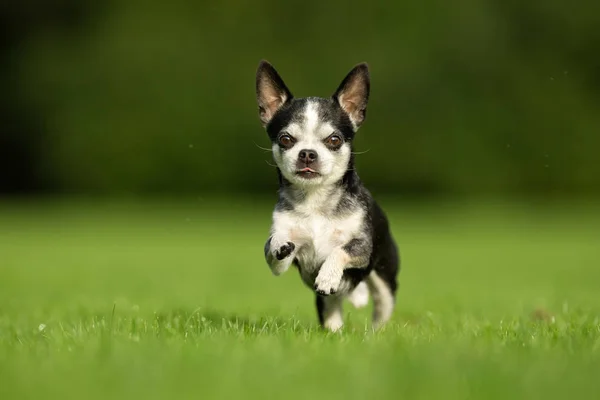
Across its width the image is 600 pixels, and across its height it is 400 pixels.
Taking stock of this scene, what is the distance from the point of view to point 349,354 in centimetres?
417

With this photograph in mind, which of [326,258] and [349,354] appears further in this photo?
[326,258]

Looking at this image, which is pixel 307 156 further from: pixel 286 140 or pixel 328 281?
pixel 328 281

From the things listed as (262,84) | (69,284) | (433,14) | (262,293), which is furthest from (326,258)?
(433,14)

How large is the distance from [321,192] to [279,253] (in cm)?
56

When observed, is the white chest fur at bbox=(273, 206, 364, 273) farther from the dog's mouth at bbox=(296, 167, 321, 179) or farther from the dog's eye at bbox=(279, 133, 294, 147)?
the dog's eye at bbox=(279, 133, 294, 147)

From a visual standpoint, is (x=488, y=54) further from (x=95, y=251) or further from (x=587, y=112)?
(x=95, y=251)

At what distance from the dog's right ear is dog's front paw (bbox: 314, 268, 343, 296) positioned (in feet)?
4.01

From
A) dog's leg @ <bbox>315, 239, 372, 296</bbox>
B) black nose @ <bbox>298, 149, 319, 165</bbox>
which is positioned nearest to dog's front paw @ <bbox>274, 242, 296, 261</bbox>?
dog's leg @ <bbox>315, 239, 372, 296</bbox>

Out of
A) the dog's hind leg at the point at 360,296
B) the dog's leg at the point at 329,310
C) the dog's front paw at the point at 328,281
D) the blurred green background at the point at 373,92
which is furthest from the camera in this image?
the blurred green background at the point at 373,92

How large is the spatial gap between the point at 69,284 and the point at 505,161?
18071 millimetres

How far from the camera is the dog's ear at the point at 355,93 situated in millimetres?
5844

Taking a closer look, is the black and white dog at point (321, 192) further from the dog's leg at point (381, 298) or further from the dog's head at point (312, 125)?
the dog's leg at point (381, 298)

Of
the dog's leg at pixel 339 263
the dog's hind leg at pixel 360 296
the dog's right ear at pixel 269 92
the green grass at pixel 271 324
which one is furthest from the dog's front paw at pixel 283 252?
the dog's hind leg at pixel 360 296

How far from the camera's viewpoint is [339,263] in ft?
17.4
